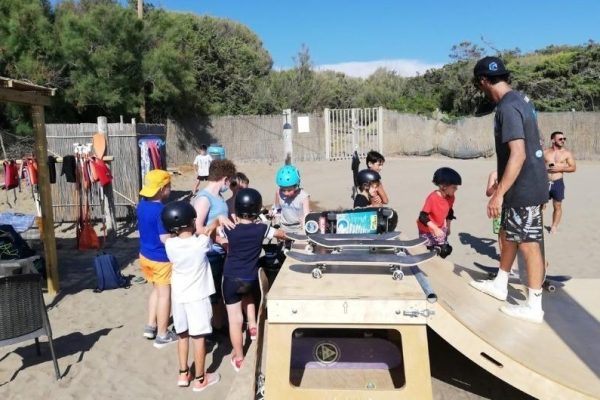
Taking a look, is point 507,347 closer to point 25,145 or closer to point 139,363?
point 139,363

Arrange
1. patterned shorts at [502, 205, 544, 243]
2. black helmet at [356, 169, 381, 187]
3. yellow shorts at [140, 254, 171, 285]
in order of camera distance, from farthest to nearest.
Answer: black helmet at [356, 169, 381, 187], yellow shorts at [140, 254, 171, 285], patterned shorts at [502, 205, 544, 243]

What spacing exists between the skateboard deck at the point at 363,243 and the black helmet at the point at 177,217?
1.05 metres

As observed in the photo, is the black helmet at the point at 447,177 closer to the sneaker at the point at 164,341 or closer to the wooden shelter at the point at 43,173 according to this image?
the sneaker at the point at 164,341

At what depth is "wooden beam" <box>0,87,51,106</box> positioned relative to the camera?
19.9 feet

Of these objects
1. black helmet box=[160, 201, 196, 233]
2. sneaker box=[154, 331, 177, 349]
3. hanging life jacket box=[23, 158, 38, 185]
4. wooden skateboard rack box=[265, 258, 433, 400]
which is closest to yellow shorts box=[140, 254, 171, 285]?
sneaker box=[154, 331, 177, 349]

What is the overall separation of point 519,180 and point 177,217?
2579 mm

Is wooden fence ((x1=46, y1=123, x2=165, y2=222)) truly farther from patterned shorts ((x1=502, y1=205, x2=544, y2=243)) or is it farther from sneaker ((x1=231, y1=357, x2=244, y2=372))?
patterned shorts ((x1=502, y1=205, x2=544, y2=243))

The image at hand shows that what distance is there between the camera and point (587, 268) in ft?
24.4

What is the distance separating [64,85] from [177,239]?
1890cm

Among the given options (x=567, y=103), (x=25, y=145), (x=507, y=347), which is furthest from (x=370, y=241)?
(x=567, y=103)

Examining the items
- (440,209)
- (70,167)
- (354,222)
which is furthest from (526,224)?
(70,167)

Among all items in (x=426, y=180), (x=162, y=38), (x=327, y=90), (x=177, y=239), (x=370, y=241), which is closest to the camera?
(x=370, y=241)

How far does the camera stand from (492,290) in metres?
3.99

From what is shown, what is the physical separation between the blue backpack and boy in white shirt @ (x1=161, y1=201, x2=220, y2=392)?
131 inches
